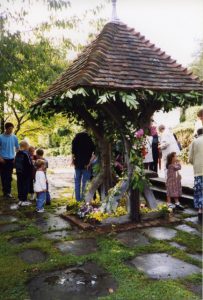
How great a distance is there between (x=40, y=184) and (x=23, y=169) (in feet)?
3.01

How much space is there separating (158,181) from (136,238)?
13.9 ft

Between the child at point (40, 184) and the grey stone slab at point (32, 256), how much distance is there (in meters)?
2.43

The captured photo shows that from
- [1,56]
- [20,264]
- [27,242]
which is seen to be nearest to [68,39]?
[1,56]

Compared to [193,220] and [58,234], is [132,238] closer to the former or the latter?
[58,234]

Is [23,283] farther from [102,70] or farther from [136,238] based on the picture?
[102,70]

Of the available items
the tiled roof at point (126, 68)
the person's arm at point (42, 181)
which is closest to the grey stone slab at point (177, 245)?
the tiled roof at point (126, 68)

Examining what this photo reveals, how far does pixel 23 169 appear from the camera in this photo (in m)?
8.42

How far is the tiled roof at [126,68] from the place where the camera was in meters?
6.10

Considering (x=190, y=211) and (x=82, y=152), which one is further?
(x=82, y=152)

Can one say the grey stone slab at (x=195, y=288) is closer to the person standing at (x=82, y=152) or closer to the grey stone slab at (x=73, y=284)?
the grey stone slab at (x=73, y=284)

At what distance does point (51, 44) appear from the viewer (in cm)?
1122

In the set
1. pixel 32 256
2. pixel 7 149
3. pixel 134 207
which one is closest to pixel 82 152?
pixel 134 207

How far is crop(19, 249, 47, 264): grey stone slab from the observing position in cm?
497

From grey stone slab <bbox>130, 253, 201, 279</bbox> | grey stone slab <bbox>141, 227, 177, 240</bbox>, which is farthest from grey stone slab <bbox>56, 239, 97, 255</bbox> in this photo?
grey stone slab <bbox>141, 227, 177, 240</bbox>
